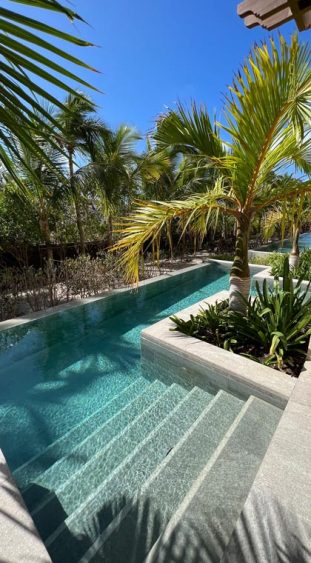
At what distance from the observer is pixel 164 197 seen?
38.0 ft

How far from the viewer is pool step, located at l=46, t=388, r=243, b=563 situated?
1.62m

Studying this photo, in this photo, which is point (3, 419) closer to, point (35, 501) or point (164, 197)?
point (35, 501)

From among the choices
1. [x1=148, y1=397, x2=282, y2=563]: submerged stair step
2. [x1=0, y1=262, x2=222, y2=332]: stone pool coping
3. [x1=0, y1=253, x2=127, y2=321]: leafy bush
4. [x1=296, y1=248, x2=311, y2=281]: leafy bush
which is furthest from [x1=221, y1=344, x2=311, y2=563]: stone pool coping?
[x1=296, y1=248, x2=311, y2=281]: leafy bush

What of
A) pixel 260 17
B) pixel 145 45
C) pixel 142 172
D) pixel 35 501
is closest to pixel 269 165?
pixel 260 17

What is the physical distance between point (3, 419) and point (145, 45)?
841 centimetres

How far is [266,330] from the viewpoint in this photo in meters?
3.48

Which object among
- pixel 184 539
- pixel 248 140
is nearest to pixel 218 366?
pixel 184 539

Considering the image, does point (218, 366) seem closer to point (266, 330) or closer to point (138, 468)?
point (266, 330)

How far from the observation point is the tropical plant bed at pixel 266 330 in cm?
320

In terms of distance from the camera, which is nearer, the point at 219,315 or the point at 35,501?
the point at 35,501

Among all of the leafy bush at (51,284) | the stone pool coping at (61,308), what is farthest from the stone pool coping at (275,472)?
the leafy bush at (51,284)

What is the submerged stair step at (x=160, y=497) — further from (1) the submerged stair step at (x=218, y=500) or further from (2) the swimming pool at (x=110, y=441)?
(1) the submerged stair step at (x=218, y=500)

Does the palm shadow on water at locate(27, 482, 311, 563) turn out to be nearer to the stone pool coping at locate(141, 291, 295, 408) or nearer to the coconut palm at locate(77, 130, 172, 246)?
the stone pool coping at locate(141, 291, 295, 408)

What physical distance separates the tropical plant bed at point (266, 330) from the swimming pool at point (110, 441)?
0.74m
